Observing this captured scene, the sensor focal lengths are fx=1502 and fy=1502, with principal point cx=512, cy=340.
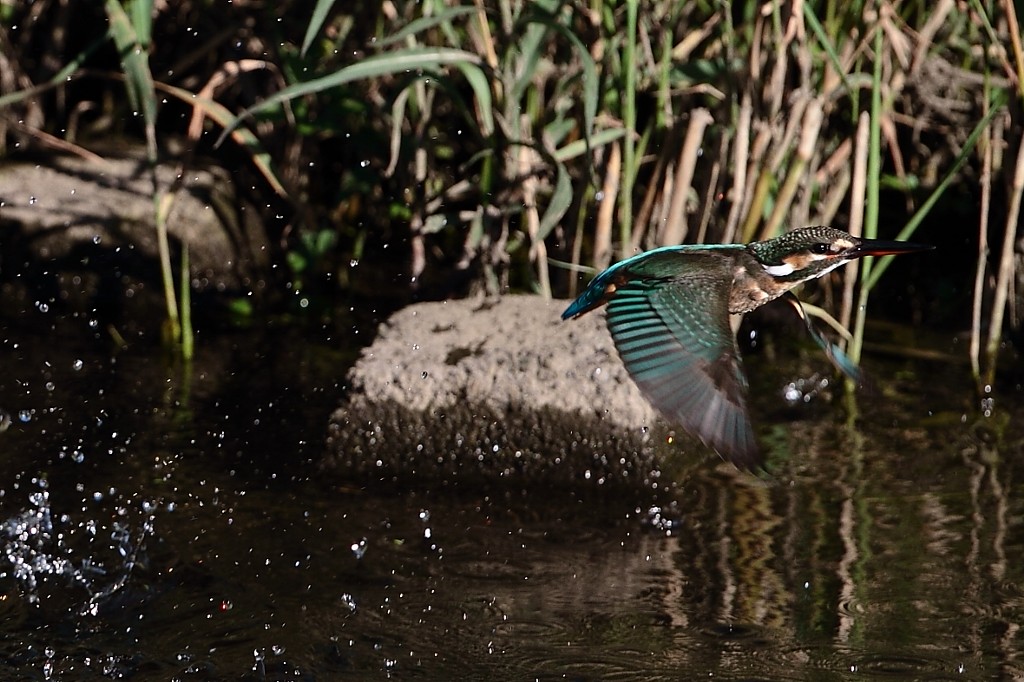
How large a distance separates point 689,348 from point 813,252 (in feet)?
1.13

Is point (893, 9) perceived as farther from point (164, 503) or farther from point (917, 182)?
point (164, 503)

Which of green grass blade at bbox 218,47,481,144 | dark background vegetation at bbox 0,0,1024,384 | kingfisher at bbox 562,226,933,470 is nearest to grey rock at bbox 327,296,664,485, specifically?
dark background vegetation at bbox 0,0,1024,384

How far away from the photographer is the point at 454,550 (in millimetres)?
3520

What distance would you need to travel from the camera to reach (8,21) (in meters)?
4.89

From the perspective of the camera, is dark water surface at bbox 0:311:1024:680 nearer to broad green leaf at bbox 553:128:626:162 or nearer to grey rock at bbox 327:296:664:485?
grey rock at bbox 327:296:664:485

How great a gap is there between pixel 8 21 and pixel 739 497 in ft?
9.30

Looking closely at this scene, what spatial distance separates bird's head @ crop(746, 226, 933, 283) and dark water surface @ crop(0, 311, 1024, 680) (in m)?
0.80

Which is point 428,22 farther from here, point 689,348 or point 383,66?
point 689,348

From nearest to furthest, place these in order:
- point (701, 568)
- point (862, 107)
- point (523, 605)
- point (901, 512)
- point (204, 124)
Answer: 1. point (523, 605)
2. point (701, 568)
3. point (901, 512)
4. point (862, 107)
5. point (204, 124)

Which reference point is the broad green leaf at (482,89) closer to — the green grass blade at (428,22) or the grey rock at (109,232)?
the green grass blade at (428,22)

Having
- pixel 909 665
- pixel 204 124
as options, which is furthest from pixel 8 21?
pixel 909 665

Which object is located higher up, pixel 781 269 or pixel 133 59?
pixel 133 59

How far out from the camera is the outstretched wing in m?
2.36

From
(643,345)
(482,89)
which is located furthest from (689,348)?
(482,89)
